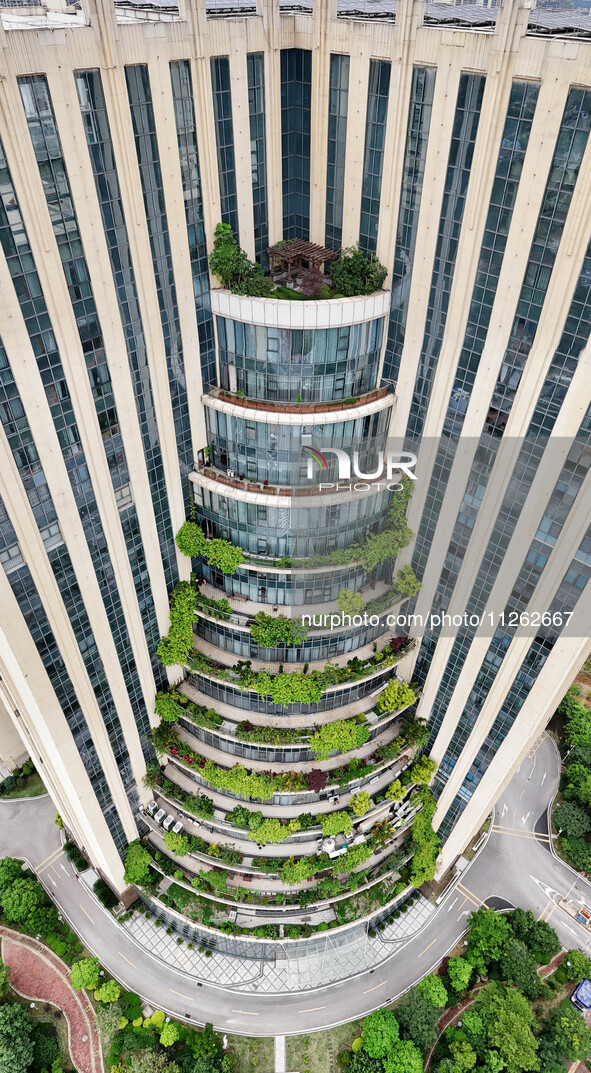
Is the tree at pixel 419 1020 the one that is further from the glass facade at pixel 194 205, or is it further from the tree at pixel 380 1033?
the glass facade at pixel 194 205

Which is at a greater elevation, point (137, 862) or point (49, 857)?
point (137, 862)

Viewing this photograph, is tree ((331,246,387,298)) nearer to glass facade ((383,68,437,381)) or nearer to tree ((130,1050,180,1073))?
glass facade ((383,68,437,381))

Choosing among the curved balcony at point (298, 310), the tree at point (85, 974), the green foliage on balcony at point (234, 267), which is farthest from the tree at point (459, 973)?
the green foliage on balcony at point (234, 267)

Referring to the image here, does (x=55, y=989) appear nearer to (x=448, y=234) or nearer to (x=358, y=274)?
(x=358, y=274)

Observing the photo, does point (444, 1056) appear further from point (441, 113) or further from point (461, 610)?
point (441, 113)

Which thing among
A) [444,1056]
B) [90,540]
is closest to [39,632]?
[90,540]

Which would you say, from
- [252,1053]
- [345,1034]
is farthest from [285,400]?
[252,1053]

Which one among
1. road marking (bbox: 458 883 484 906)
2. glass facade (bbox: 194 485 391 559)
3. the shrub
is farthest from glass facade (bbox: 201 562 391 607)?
road marking (bbox: 458 883 484 906)
